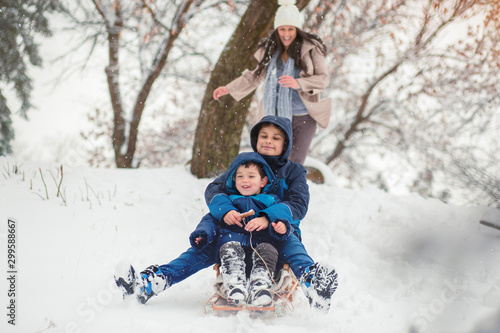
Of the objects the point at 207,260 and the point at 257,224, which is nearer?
the point at 257,224

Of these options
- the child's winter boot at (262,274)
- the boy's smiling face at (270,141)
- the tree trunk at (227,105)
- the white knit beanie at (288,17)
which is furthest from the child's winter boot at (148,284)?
the tree trunk at (227,105)

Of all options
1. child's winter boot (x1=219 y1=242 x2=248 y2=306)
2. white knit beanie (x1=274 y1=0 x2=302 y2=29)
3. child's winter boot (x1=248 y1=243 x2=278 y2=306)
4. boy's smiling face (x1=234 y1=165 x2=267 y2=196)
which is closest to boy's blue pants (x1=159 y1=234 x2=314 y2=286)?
child's winter boot (x1=248 y1=243 x2=278 y2=306)

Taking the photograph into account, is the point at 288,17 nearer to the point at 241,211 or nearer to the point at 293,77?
the point at 293,77

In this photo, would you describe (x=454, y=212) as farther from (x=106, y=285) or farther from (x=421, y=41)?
(x=421, y=41)

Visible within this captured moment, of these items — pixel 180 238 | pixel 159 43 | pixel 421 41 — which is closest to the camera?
pixel 180 238

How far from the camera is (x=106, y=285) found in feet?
8.22

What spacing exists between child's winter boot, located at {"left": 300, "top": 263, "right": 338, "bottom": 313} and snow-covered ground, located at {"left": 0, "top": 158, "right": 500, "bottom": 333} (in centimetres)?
12

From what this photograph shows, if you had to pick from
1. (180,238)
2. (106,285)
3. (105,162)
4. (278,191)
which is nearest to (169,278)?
(106,285)

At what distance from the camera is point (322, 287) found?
6.91 feet

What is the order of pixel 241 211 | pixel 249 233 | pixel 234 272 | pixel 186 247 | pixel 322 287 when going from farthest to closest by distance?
pixel 186 247 < pixel 241 211 < pixel 249 233 < pixel 234 272 < pixel 322 287

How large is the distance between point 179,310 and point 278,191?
106cm

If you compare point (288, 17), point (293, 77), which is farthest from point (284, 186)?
point (288, 17)

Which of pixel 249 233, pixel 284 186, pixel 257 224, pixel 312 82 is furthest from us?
pixel 312 82

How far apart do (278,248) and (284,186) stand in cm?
51
